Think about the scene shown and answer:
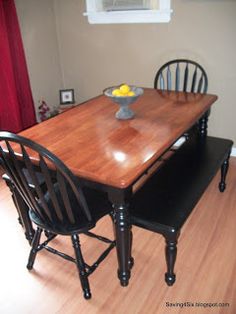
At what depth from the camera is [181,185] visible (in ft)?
5.78

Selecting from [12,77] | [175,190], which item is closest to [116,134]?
[175,190]

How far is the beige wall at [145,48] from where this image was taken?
8.60ft

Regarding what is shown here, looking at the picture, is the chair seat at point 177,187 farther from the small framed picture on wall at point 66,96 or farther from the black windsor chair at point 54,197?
the small framed picture on wall at point 66,96

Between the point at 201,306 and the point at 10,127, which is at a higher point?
the point at 10,127

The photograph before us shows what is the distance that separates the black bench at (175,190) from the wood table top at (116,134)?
0.94ft

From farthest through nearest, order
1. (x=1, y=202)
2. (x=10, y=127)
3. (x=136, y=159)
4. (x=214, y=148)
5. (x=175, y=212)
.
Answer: (x=10, y=127), (x=1, y=202), (x=214, y=148), (x=175, y=212), (x=136, y=159)

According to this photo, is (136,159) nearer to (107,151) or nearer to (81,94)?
(107,151)

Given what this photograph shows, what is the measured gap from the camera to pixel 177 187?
1.75 meters

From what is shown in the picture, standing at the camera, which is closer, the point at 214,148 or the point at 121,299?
the point at 121,299

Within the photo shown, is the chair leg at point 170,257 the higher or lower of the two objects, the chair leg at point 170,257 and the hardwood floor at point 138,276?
the higher

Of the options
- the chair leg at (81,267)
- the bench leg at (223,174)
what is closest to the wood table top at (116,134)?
the chair leg at (81,267)

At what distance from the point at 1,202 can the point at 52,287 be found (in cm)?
101

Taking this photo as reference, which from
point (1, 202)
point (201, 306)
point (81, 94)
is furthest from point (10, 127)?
point (201, 306)

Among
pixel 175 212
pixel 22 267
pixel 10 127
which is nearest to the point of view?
pixel 175 212
